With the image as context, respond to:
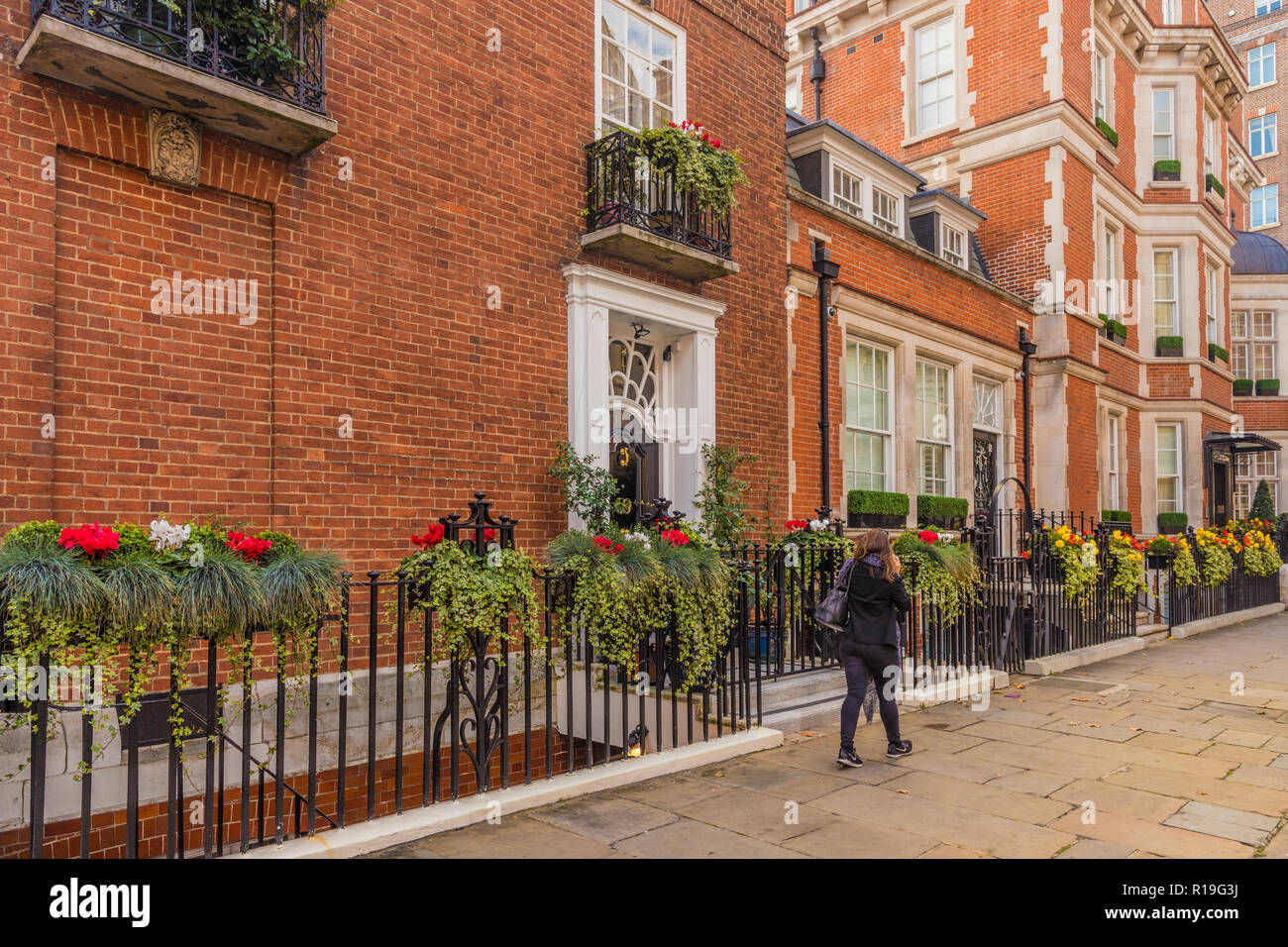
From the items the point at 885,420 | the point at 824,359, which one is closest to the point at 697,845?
the point at 824,359

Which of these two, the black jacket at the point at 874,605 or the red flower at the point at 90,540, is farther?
the black jacket at the point at 874,605

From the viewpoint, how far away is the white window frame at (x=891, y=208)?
13711 mm

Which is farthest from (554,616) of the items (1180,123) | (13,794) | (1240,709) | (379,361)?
(1180,123)

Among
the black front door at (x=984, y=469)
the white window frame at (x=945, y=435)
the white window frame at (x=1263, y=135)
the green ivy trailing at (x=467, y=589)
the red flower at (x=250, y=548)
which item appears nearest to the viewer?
the red flower at (x=250, y=548)

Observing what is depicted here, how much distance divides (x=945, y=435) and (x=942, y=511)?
1.61 meters

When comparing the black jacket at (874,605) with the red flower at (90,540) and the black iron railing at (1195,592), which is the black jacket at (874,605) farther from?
the black iron railing at (1195,592)

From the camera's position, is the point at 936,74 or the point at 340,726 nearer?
the point at 340,726

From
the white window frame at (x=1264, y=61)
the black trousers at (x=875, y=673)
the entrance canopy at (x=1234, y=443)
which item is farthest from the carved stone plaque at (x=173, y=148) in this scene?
the white window frame at (x=1264, y=61)

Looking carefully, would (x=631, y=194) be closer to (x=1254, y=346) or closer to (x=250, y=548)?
(x=250, y=548)

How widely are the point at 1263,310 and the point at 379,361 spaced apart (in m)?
31.3

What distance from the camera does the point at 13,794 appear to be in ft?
16.6

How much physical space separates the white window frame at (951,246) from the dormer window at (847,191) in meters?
2.65

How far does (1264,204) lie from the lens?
3644cm

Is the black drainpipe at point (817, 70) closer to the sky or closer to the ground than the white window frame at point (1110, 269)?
closer to the sky
